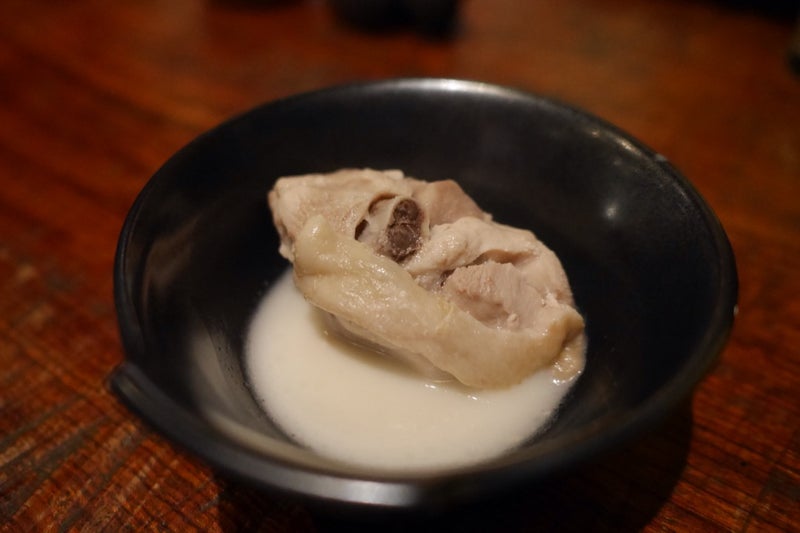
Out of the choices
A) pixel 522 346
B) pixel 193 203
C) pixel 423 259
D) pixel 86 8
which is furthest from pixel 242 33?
pixel 522 346

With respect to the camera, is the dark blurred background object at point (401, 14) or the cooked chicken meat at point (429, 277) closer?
the cooked chicken meat at point (429, 277)

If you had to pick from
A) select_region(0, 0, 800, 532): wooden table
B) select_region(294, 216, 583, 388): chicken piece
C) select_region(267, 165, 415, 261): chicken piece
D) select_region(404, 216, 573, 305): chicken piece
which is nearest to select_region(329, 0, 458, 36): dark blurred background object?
select_region(0, 0, 800, 532): wooden table

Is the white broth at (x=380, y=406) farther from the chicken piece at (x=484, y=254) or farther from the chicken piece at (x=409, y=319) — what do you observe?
the chicken piece at (x=484, y=254)

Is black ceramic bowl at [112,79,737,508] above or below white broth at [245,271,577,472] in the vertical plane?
above

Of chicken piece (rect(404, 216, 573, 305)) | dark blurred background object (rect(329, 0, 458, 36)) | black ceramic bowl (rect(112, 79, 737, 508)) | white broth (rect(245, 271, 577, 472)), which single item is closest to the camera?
black ceramic bowl (rect(112, 79, 737, 508))

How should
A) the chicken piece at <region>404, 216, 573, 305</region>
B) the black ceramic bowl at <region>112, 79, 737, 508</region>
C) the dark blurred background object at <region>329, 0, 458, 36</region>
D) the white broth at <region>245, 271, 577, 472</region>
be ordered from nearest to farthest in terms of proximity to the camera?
the black ceramic bowl at <region>112, 79, 737, 508</region>, the white broth at <region>245, 271, 577, 472</region>, the chicken piece at <region>404, 216, 573, 305</region>, the dark blurred background object at <region>329, 0, 458, 36</region>

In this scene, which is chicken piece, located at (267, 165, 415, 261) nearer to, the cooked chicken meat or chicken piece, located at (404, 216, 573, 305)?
the cooked chicken meat

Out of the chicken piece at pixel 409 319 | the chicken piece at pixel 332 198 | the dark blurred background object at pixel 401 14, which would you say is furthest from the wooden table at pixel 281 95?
the chicken piece at pixel 332 198
